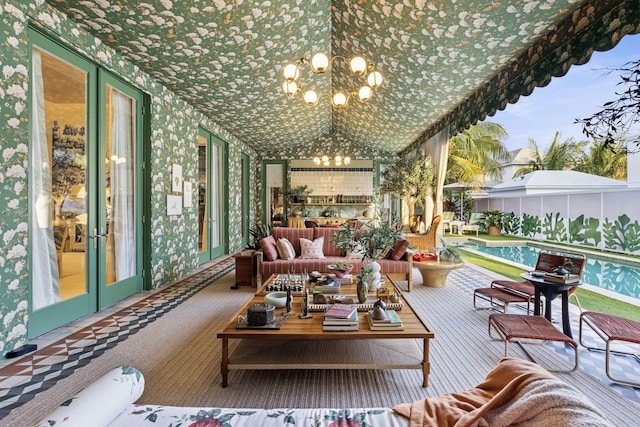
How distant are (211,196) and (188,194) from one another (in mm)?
1333

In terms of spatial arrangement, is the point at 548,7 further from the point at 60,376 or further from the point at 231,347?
the point at 60,376

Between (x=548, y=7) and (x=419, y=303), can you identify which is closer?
(x=548, y=7)

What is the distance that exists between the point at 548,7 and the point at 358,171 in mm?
8338

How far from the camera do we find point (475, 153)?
1250 centimetres

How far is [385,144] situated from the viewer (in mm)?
10164

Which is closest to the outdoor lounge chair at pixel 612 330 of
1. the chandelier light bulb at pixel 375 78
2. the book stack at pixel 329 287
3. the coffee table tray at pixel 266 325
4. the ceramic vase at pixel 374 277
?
the ceramic vase at pixel 374 277

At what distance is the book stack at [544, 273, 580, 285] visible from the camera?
288 cm

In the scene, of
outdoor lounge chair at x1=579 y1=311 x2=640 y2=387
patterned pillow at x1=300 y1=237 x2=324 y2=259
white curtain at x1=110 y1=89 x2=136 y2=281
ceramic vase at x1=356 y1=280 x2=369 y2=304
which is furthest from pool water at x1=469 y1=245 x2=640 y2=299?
white curtain at x1=110 y1=89 x2=136 y2=281

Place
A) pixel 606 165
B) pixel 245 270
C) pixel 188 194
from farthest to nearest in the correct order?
pixel 606 165
pixel 188 194
pixel 245 270

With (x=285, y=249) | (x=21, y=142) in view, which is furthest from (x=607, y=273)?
(x=21, y=142)

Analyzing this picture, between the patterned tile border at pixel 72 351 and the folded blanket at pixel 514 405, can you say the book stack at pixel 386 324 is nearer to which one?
the folded blanket at pixel 514 405

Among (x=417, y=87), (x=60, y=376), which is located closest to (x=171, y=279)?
(x=60, y=376)

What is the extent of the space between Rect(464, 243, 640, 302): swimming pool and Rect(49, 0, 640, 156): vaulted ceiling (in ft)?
11.6

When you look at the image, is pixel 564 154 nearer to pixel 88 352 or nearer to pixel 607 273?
pixel 607 273
